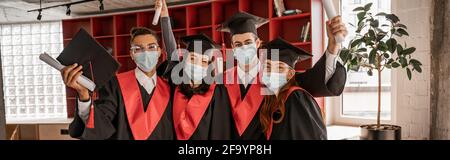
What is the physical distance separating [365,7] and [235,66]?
0.96 meters

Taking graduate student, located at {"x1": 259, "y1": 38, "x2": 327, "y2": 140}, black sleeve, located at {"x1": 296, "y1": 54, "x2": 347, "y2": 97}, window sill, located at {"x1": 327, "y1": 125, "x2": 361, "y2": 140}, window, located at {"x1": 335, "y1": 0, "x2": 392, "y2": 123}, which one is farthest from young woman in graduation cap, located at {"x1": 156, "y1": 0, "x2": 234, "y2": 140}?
window, located at {"x1": 335, "y1": 0, "x2": 392, "y2": 123}

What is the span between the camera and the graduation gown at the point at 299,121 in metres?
0.81

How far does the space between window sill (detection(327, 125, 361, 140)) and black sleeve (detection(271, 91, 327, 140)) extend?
128 mm

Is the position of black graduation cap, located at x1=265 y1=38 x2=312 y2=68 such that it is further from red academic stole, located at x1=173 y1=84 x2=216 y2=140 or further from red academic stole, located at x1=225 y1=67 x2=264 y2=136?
red academic stole, located at x1=173 y1=84 x2=216 y2=140

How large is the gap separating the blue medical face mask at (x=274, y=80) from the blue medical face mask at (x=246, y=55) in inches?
2.2

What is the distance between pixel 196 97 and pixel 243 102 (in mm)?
132

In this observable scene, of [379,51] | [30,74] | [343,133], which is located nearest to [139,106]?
[30,74]

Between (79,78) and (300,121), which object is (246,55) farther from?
(79,78)

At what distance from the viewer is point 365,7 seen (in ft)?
4.89

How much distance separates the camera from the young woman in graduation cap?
2.76ft

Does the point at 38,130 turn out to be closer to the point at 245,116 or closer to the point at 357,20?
the point at 245,116

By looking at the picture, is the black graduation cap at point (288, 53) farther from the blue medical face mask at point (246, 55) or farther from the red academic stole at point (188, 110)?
the red academic stole at point (188, 110)

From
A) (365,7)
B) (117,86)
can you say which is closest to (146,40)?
(117,86)

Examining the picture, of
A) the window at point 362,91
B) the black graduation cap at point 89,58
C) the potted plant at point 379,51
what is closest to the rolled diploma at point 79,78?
the black graduation cap at point 89,58
